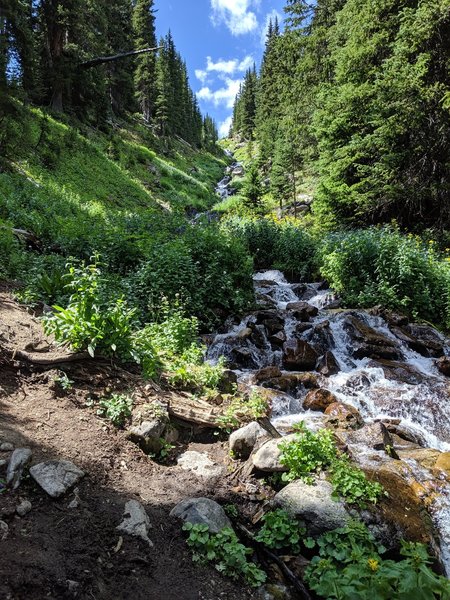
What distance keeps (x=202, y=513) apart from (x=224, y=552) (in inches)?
15.4

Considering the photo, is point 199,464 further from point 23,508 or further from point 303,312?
point 303,312

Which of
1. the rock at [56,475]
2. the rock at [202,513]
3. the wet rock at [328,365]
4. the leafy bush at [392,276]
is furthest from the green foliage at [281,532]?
the leafy bush at [392,276]

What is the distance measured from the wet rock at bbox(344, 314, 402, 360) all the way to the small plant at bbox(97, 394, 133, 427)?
6.08 m

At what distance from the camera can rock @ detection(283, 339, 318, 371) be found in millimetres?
8516

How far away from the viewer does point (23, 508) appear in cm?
278

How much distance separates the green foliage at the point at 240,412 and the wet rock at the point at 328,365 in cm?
288

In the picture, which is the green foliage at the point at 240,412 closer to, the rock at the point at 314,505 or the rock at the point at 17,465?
the rock at the point at 314,505

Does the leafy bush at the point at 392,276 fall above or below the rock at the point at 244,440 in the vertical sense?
above

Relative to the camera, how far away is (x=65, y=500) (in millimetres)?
3062

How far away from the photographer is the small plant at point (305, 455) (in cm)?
400

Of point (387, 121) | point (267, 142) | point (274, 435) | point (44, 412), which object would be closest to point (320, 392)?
A: point (274, 435)

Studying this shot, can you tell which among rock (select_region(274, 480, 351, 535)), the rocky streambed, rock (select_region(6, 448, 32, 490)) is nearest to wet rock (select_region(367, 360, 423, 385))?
the rocky streambed

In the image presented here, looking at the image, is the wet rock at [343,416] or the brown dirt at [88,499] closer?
the brown dirt at [88,499]

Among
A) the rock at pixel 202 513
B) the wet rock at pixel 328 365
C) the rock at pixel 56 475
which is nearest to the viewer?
the rock at pixel 56 475
